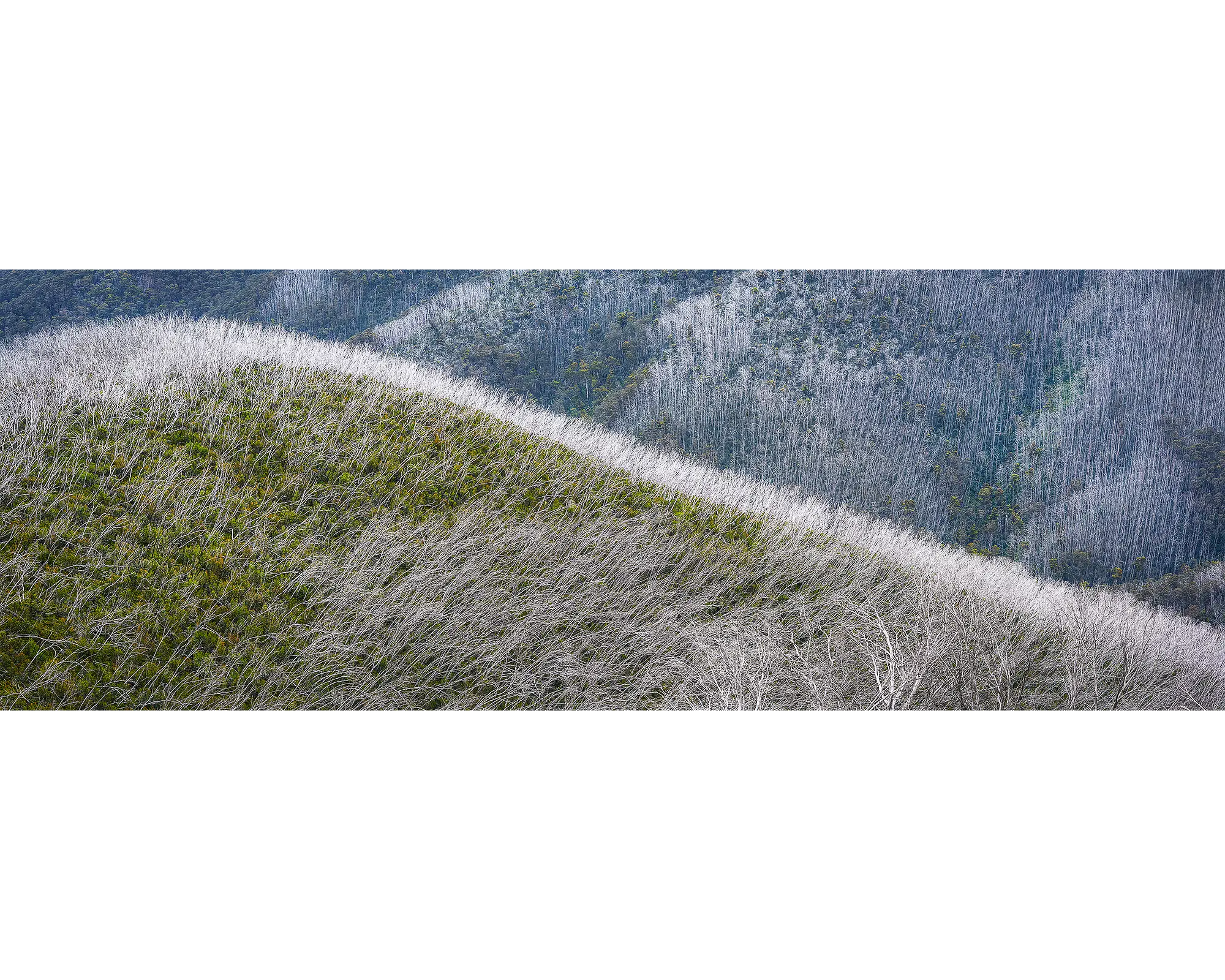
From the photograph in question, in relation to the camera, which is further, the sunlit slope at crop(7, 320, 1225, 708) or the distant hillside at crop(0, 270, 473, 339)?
the distant hillside at crop(0, 270, 473, 339)

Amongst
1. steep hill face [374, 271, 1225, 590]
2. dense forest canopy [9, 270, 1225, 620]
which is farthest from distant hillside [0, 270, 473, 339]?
steep hill face [374, 271, 1225, 590]

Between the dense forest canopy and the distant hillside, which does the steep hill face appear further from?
the distant hillside

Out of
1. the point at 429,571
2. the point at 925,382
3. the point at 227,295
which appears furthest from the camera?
the point at 925,382

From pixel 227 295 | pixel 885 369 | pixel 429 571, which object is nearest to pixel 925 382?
pixel 885 369

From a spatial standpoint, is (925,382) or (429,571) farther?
(925,382)

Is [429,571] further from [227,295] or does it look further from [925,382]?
[925,382]

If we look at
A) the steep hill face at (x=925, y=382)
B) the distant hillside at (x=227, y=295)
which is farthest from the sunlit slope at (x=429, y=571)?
the steep hill face at (x=925, y=382)
